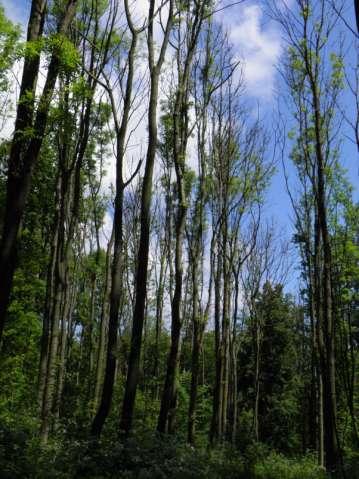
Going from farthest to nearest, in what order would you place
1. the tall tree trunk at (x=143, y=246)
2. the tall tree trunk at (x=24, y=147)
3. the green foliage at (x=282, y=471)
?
the green foliage at (x=282, y=471), the tall tree trunk at (x=143, y=246), the tall tree trunk at (x=24, y=147)

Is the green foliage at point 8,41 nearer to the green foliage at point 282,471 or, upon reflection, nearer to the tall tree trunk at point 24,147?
the tall tree trunk at point 24,147

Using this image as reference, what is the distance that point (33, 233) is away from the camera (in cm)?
1769

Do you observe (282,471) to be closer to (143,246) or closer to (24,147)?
(143,246)

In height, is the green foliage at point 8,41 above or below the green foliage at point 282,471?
above

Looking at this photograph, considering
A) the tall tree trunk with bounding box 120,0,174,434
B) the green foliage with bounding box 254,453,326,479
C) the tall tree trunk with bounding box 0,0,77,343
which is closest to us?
the tall tree trunk with bounding box 0,0,77,343

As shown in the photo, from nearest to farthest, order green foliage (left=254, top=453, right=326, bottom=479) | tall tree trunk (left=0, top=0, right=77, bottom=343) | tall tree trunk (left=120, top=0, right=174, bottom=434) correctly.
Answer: tall tree trunk (left=0, top=0, right=77, bottom=343) < tall tree trunk (left=120, top=0, right=174, bottom=434) < green foliage (left=254, top=453, right=326, bottom=479)

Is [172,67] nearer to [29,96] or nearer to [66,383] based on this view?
[29,96]

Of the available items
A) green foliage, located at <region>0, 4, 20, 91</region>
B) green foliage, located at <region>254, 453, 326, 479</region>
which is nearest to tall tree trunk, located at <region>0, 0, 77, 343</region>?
green foliage, located at <region>0, 4, 20, 91</region>

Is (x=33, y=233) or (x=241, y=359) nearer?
(x=33, y=233)

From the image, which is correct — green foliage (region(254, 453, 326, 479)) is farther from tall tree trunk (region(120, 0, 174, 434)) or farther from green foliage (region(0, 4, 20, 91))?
green foliage (region(0, 4, 20, 91))

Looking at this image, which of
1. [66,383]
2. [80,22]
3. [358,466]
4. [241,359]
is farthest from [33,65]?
[241,359]

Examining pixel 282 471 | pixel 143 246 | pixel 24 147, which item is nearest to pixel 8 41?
pixel 24 147

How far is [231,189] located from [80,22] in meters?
6.98

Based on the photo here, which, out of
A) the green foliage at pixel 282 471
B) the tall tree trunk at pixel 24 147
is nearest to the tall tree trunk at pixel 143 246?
the tall tree trunk at pixel 24 147
